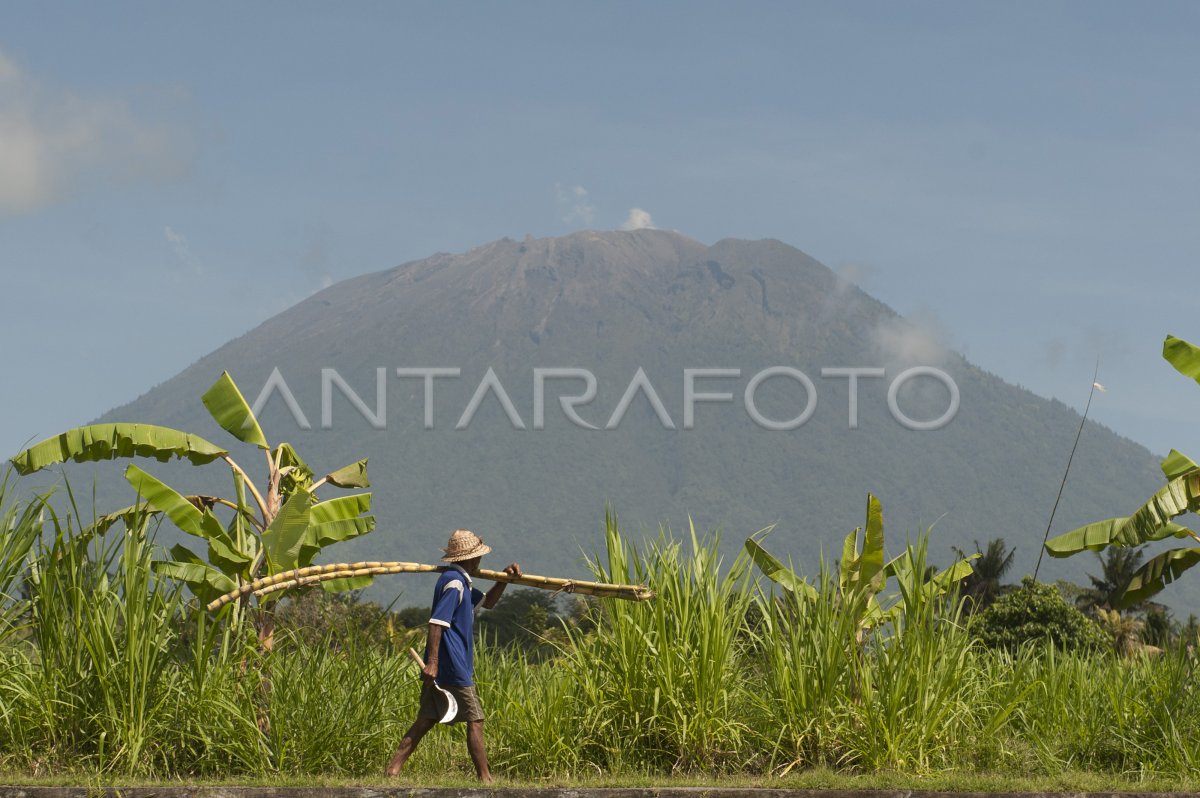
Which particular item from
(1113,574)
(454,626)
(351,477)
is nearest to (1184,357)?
(454,626)

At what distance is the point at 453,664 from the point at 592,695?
1.15m

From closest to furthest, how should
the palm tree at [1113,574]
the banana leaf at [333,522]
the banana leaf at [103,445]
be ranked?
the banana leaf at [103,445]
the banana leaf at [333,522]
the palm tree at [1113,574]

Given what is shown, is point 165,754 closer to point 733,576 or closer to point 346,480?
point 733,576

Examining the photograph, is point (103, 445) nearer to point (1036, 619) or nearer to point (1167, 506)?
point (1167, 506)

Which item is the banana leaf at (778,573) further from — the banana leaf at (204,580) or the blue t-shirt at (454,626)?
the banana leaf at (204,580)

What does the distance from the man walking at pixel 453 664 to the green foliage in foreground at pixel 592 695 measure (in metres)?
0.47

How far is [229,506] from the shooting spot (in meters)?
12.6

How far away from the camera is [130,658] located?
8531 mm

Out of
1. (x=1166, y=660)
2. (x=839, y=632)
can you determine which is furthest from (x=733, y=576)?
(x=1166, y=660)

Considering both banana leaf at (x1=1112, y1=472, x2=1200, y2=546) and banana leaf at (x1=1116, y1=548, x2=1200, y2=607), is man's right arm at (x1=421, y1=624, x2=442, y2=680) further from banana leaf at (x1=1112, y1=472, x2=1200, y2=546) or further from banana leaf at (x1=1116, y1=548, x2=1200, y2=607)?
banana leaf at (x1=1116, y1=548, x2=1200, y2=607)

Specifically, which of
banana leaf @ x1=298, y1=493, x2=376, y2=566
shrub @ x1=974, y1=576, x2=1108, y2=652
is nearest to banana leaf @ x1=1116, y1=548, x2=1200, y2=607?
banana leaf @ x1=298, y1=493, x2=376, y2=566

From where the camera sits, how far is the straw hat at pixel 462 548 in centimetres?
888

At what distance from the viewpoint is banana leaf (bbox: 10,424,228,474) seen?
43.0ft

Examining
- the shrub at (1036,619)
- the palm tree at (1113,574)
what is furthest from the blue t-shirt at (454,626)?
the palm tree at (1113,574)
